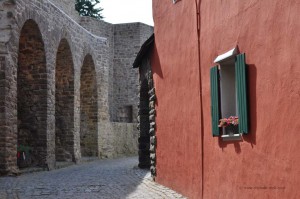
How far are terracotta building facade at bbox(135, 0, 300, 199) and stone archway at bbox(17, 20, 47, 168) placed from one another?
16.6 feet

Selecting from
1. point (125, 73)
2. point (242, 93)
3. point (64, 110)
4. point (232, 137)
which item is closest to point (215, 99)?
point (232, 137)

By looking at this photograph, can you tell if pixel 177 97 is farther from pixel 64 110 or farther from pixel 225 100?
pixel 64 110

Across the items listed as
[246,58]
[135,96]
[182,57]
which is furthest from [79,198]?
[135,96]

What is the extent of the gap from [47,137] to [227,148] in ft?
28.9

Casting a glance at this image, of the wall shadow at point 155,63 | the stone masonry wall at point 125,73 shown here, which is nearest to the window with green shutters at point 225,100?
the wall shadow at point 155,63

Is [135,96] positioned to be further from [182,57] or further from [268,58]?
[268,58]

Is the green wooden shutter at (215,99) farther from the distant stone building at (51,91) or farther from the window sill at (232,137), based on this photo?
the distant stone building at (51,91)

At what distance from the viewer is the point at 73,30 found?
16891 mm

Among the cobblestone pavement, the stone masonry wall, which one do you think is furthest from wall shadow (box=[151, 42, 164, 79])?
the stone masonry wall

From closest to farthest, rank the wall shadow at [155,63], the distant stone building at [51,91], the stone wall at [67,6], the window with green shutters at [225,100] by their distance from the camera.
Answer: the window with green shutters at [225,100] < the wall shadow at [155,63] < the distant stone building at [51,91] < the stone wall at [67,6]

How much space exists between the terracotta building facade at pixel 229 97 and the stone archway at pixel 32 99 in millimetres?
5057

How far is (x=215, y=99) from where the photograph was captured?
6.44 meters

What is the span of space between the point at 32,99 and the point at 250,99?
385 inches

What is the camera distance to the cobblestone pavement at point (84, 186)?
8539 mm
